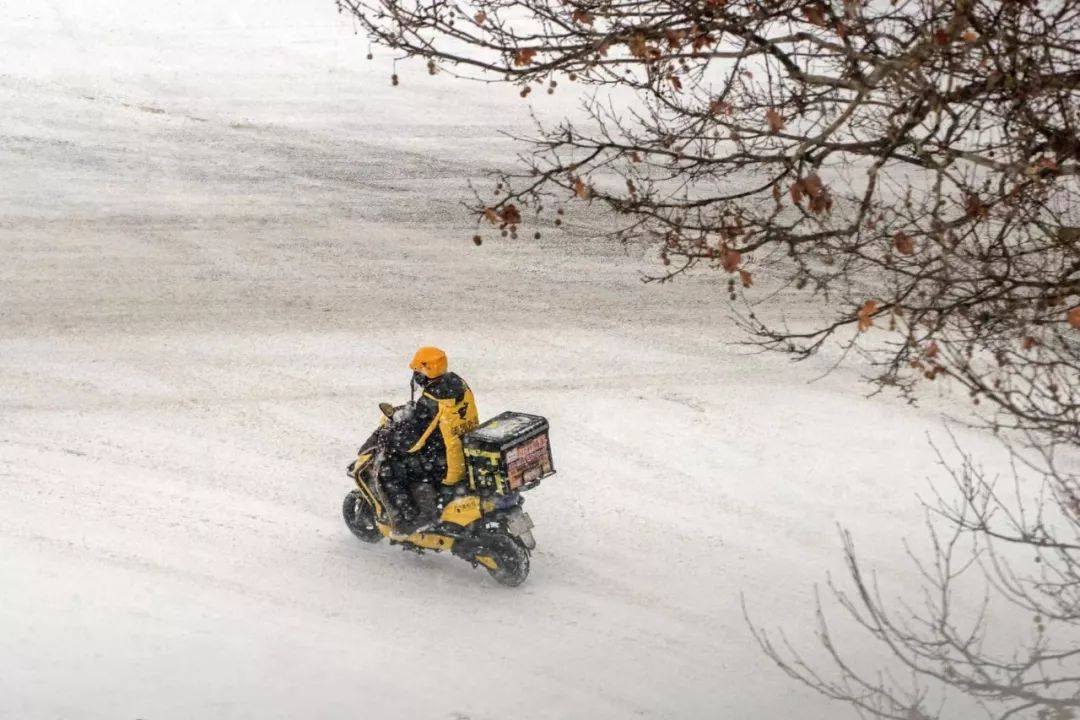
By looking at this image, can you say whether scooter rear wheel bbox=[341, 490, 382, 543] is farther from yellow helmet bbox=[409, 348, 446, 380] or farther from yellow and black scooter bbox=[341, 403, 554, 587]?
yellow helmet bbox=[409, 348, 446, 380]

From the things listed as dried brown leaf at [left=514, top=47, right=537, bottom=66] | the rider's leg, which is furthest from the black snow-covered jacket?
dried brown leaf at [left=514, top=47, right=537, bottom=66]

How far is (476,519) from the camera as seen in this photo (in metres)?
8.91

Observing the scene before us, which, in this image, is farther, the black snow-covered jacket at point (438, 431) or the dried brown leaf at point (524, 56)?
the black snow-covered jacket at point (438, 431)

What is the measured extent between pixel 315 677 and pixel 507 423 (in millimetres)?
2093

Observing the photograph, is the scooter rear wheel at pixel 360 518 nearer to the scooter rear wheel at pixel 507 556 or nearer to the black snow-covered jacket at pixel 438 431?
the black snow-covered jacket at pixel 438 431

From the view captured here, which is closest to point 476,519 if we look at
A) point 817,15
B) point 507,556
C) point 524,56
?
point 507,556

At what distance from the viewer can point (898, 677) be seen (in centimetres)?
877

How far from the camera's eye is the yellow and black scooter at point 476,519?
8.81 meters

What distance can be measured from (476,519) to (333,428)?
3072 mm

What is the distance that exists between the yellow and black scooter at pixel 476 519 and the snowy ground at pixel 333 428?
292 millimetres

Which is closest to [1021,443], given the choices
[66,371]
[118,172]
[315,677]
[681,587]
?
[681,587]

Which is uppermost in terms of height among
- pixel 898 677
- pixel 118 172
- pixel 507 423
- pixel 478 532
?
pixel 118 172

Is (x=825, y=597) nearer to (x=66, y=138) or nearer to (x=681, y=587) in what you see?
(x=681, y=587)

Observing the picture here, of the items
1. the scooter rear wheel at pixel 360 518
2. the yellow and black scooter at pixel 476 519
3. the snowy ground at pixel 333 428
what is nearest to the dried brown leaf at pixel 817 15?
the yellow and black scooter at pixel 476 519
